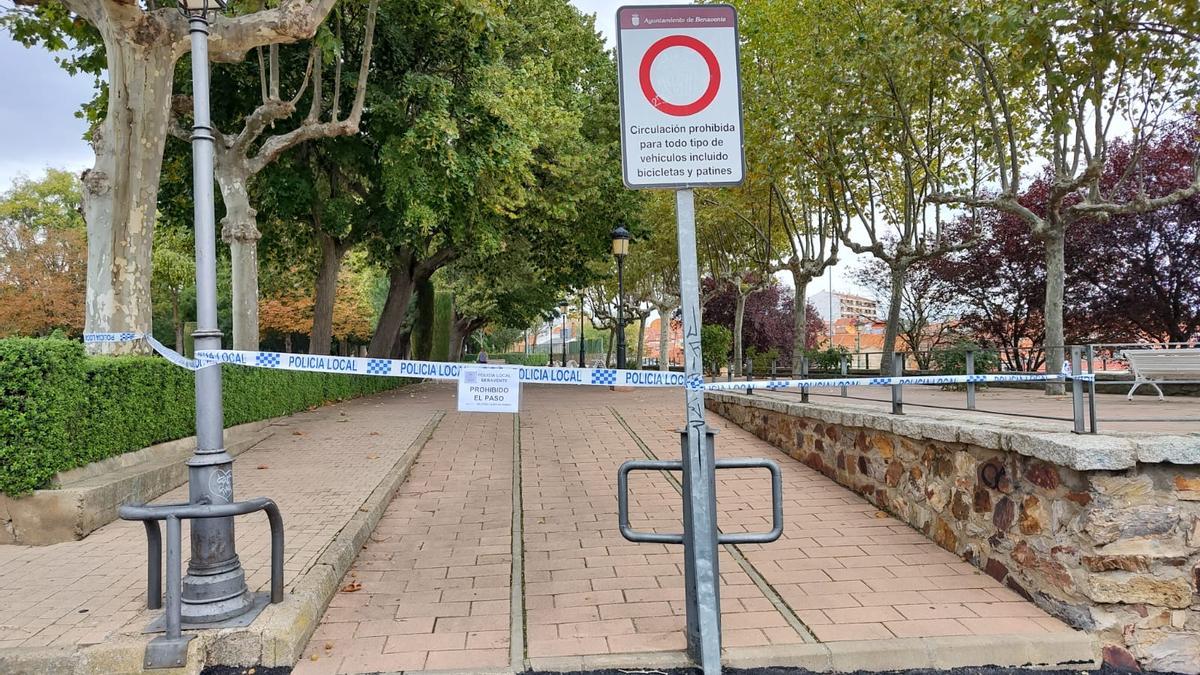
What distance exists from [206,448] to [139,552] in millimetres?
1766

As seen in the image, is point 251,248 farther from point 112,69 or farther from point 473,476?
point 473,476

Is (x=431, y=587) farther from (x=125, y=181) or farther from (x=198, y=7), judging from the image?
(x=125, y=181)

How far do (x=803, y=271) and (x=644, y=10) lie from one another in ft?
54.5

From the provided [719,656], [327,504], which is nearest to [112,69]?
[327,504]

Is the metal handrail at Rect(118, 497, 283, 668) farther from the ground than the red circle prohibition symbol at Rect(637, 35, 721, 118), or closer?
closer

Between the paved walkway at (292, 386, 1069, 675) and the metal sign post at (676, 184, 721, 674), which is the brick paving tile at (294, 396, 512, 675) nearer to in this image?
the paved walkway at (292, 386, 1069, 675)

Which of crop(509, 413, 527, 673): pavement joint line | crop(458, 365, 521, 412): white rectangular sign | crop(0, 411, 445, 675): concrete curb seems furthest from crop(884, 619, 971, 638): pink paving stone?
crop(0, 411, 445, 675): concrete curb

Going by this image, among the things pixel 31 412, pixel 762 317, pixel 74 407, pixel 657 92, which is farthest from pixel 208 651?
pixel 762 317

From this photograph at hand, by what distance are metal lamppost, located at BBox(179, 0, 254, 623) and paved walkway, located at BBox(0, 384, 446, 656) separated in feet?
1.15

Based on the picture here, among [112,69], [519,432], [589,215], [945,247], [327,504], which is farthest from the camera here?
[589,215]

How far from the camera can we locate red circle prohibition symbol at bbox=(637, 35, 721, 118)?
3.07 metres

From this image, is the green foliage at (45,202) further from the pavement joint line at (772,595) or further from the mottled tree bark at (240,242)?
the pavement joint line at (772,595)

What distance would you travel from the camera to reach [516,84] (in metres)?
12.8

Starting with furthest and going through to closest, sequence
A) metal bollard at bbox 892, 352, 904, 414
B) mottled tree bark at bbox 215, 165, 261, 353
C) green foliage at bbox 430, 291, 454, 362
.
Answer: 1. green foliage at bbox 430, 291, 454, 362
2. mottled tree bark at bbox 215, 165, 261, 353
3. metal bollard at bbox 892, 352, 904, 414
